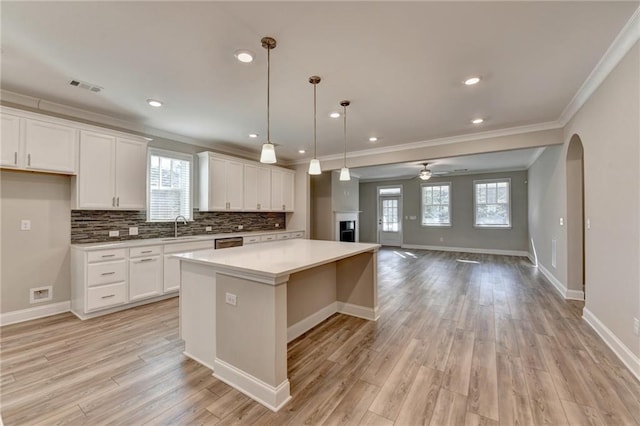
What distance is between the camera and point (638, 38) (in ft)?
6.73

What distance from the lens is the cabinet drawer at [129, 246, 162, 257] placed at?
12.0 feet

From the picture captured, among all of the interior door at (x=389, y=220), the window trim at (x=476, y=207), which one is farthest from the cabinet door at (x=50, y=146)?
the window trim at (x=476, y=207)

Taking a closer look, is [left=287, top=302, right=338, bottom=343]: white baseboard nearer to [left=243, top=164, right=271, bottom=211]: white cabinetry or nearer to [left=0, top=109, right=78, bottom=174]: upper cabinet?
[left=243, top=164, right=271, bottom=211]: white cabinetry

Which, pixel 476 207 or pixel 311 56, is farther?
pixel 476 207

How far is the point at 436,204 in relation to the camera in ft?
30.8

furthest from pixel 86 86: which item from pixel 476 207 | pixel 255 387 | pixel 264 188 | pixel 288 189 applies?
pixel 476 207

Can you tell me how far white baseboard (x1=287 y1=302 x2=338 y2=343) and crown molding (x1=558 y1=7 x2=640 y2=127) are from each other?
3.64 metres

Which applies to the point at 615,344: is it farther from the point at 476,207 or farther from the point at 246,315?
the point at 476,207

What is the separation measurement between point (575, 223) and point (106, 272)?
6512 millimetres

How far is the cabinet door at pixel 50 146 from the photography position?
9.99 feet

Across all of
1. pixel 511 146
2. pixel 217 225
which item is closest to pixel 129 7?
pixel 217 225

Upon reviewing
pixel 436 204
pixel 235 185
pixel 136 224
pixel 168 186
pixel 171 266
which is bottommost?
pixel 171 266

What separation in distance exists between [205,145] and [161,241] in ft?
6.79

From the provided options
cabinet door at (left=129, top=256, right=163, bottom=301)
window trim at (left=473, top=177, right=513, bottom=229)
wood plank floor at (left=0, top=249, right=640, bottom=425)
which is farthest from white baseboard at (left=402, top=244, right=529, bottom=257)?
cabinet door at (left=129, top=256, right=163, bottom=301)
